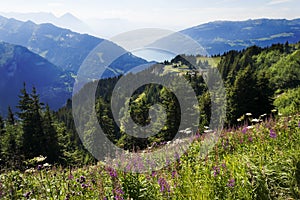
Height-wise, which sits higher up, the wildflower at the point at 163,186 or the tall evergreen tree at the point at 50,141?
the wildflower at the point at 163,186

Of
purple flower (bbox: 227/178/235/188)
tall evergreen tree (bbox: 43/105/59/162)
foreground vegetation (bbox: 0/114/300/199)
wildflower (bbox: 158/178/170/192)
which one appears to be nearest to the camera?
foreground vegetation (bbox: 0/114/300/199)

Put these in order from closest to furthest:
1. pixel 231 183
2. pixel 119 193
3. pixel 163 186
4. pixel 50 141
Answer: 1. pixel 231 183
2. pixel 119 193
3. pixel 163 186
4. pixel 50 141

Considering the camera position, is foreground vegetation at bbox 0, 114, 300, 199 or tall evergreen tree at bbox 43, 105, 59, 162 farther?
tall evergreen tree at bbox 43, 105, 59, 162

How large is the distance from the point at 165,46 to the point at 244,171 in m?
4.24

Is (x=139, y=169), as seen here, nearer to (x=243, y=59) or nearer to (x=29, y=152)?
(x=29, y=152)

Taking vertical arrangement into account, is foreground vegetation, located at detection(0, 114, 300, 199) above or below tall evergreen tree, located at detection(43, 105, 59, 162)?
above

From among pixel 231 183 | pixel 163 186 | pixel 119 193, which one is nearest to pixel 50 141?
pixel 119 193

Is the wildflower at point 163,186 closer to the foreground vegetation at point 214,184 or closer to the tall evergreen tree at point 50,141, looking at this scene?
the foreground vegetation at point 214,184

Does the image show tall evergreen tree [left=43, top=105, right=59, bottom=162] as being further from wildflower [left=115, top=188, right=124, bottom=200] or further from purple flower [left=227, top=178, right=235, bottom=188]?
purple flower [left=227, top=178, right=235, bottom=188]

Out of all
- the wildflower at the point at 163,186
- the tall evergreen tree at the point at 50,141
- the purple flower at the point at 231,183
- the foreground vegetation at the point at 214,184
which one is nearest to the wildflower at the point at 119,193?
the foreground vegetation at the point at 214,184

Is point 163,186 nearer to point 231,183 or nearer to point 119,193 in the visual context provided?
point 119,193

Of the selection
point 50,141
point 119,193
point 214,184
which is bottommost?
point 50,141

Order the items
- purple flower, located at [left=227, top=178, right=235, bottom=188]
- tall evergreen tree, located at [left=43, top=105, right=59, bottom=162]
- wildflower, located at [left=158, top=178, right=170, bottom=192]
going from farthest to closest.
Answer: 1. tall evergreen tree, located at [left=43, top=105, right=59, bottom=162]
2. wildflower, located at [left=158, top=178, right=170, bottom=192]
3. purple flower, located at [left=227, top=178, right=235, bottom=188]

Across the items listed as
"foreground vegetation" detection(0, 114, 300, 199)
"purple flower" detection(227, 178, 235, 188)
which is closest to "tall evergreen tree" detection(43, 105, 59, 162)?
"foreground vegetation" detection(0, 114, 300, 199)
